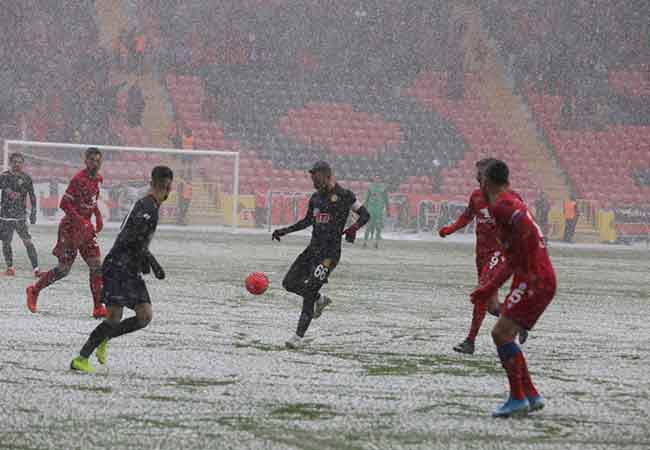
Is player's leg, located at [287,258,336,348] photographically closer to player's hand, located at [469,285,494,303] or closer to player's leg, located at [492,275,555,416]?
player's hand, located at [469,285,494,303]

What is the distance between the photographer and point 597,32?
47469 millimetres

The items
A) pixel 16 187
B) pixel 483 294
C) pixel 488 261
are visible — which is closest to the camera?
pixel 483 294

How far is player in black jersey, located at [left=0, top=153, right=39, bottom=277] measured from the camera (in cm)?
1612

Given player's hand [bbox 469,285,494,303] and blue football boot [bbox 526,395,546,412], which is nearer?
blue football boot [bbox 526,395,546,412]

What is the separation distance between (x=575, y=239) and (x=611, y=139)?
7.59 metres

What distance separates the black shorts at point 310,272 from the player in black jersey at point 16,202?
20.4 ft

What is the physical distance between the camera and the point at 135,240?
8.44m

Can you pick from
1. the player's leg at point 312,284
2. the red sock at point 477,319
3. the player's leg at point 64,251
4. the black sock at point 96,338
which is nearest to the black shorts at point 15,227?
the player's leg at point 64,251

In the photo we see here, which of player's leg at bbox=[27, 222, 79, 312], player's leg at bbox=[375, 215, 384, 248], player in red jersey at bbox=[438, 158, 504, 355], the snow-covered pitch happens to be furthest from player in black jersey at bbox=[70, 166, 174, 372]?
player's leg at bbox=[375, 215, 384, 248]

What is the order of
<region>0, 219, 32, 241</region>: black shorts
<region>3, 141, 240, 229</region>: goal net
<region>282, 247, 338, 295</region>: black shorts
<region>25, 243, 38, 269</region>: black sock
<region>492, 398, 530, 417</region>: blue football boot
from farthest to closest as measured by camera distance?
<region>3, 141, 240, 229</region>: goal net
<region>0, 219, 32, 241</region>: black shorts
<region>25, 243, 38, 269</region>: black sock
<region>282, 247, 338, 295</region>: black shorts
<region>492, 398, 530, 417</region>: blue football boot

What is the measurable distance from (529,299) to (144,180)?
1061 inches

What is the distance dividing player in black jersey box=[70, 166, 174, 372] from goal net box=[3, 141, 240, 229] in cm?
2276

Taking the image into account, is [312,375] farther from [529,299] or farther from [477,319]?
[477,319]

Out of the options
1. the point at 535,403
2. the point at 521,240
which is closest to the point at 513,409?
the point at 535,403
